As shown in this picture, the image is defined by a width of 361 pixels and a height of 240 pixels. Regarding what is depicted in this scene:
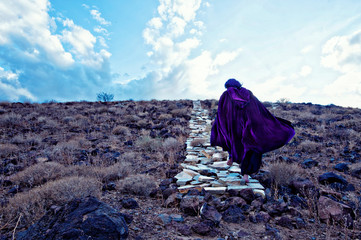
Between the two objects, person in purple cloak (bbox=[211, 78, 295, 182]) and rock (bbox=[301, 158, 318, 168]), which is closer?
person in purple cloak (bbox=[211, 78, 295, 182])

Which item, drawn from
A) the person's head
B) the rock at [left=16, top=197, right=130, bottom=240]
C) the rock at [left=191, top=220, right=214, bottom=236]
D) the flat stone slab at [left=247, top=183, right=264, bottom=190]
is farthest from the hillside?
the person's head

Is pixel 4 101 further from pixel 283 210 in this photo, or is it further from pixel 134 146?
pixel 283 210

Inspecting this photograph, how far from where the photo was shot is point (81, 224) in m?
1.96

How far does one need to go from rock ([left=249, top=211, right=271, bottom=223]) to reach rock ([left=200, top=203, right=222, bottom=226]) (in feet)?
1.58

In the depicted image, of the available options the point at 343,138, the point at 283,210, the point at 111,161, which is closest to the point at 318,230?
the point at 283,210

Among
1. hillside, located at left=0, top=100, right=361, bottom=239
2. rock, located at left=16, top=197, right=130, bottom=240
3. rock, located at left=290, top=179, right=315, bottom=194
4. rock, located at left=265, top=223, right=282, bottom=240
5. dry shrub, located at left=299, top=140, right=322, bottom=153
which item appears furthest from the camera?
dry shrub, located at left=299, top=140, right=322, bottom=153

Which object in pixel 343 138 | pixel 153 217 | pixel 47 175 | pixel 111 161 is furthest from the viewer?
pixel 343 138

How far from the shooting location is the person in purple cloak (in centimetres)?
437

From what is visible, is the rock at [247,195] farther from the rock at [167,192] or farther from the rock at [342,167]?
the rock at [342,167]

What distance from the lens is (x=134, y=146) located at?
7238 millimetres

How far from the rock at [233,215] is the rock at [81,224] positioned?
1.47 metres

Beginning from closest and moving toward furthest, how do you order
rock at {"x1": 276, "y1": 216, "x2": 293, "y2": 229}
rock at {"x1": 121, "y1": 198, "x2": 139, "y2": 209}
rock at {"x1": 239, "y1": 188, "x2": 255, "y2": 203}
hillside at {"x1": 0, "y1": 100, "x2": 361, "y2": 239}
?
hillside at {"x1": 0, "y1": 100, "x2": 361, "y2": 239}, rock at {"x1": 276, "y1": 216, "x2": 293, "y2": 229}, rock at {"x1": 121, "y1": 198, "x2": 139, "y2": 209}, rock at {"x1": 239, "y1": 188, "x2": 255, "y2": 203}

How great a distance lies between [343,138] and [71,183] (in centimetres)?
916

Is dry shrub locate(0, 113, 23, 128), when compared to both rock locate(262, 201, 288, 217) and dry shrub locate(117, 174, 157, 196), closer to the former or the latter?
dry shrub locate(117, 174, 157, 196)
